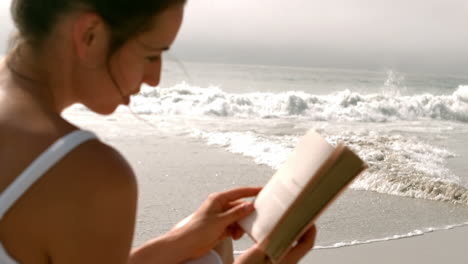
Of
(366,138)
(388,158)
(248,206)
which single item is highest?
(248,206)

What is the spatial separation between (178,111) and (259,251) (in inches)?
270

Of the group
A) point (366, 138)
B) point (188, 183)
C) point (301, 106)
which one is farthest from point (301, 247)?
point (301, 106)

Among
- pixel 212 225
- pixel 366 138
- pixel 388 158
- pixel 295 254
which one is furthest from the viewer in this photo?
pixel 366 138

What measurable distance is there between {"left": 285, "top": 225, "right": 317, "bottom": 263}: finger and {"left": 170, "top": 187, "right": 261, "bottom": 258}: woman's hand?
6.5 inches

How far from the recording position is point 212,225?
138 cm

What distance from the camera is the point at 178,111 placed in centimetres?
802

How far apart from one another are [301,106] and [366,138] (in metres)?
3.08

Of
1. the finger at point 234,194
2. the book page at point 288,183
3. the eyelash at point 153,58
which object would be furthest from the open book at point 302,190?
the eyelash at point 153,58

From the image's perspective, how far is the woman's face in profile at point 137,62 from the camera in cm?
86

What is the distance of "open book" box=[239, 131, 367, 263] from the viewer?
3.69ft

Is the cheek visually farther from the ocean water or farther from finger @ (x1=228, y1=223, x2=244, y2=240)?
finger @ (x1=228, y1=223, x2=244, y2=240)

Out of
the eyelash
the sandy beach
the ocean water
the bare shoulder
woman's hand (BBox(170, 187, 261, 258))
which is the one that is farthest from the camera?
the ocean water

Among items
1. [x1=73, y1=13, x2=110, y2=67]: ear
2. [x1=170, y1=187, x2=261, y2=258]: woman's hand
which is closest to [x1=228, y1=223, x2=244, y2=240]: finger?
[x1=170, y1=187, x2=261, y2=258]: woman's hand

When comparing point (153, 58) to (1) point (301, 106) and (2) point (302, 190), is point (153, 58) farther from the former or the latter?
(1) point (301, 106)
